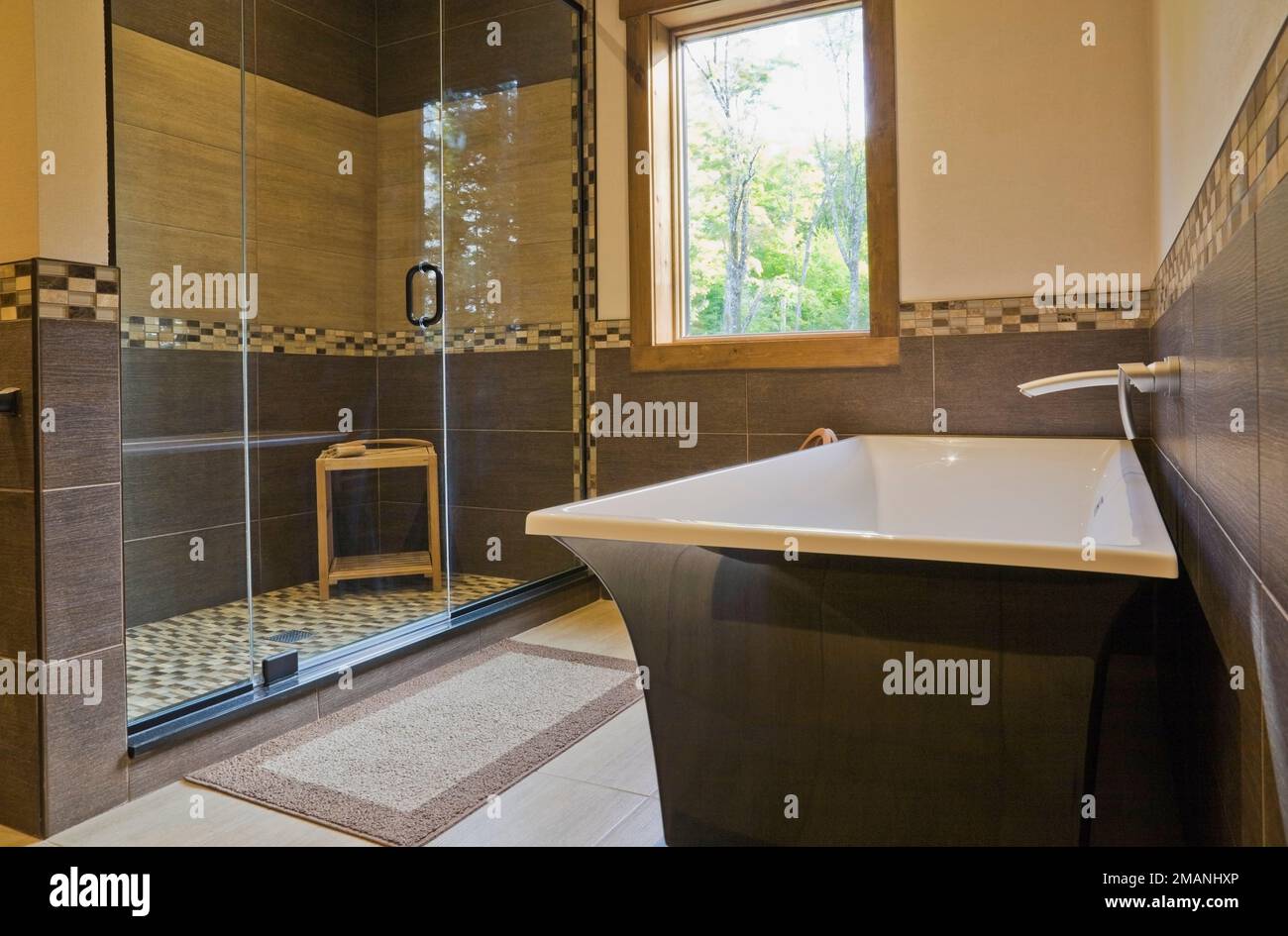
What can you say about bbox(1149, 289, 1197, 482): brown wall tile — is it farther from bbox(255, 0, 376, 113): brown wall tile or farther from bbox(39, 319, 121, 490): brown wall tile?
bbox(255, 0, 376, 113): brown wall tile

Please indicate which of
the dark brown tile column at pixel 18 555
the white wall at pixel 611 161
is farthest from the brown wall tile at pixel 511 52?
the dark brown tile column at pixel 18 555

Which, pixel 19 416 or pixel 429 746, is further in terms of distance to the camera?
pixel 429 746

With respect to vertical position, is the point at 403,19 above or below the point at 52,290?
above

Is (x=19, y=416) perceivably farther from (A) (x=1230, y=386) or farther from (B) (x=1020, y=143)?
(B) (x=1020, y=143)

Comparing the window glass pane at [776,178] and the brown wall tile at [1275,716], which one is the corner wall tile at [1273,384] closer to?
the brown wall tile at [1275,716]

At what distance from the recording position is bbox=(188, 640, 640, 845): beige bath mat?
1.86 meters

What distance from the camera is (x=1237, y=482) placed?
928 mm

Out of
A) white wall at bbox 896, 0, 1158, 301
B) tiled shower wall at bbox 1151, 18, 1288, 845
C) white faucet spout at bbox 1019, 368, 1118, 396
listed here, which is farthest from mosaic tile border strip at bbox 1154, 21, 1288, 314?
white wall at bbox 896, 0, 1158, 301

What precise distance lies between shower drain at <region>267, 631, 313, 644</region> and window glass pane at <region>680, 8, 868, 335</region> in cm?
195

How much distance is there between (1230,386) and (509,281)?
294cm

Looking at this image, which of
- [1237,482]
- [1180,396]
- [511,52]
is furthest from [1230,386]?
[511,52]

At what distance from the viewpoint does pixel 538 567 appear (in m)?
3.57

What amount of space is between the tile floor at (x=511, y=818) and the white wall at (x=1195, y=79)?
5.00ft
